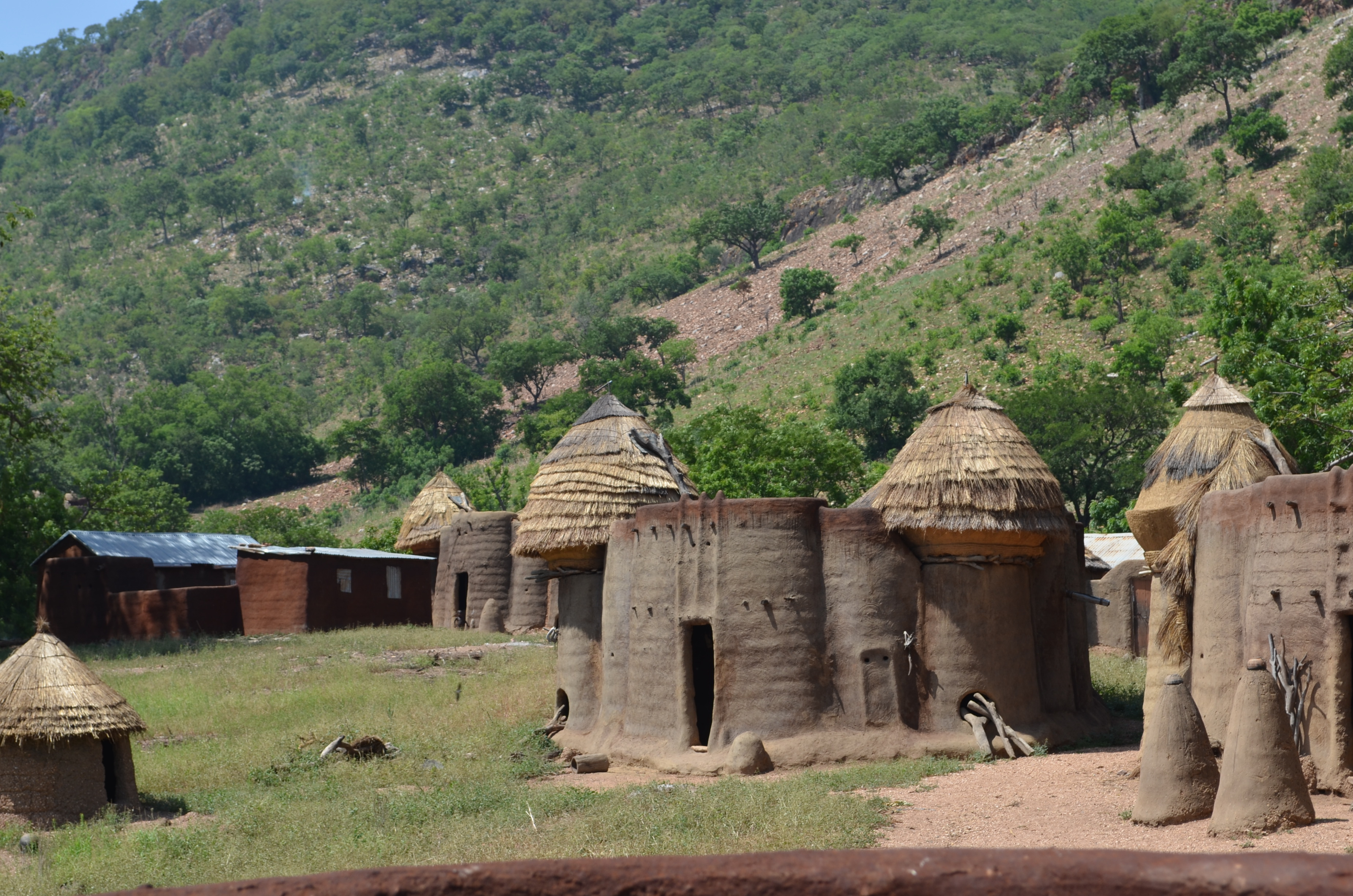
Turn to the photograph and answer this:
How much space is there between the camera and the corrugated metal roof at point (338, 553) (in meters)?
30.0

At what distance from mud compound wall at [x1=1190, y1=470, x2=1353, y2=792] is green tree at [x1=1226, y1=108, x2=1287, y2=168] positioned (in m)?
49.3

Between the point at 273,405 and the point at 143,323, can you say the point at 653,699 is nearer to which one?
the point at 273,405

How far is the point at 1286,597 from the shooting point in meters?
11.5

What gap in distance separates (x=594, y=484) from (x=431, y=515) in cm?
1778

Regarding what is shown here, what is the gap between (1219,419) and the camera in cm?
1753

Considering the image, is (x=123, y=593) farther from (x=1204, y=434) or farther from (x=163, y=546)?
(x=1204, y=434)

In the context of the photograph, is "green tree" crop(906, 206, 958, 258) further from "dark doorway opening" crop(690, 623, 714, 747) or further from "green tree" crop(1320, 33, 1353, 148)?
"dark doorway opening" crop(690, 623, 714, 747)

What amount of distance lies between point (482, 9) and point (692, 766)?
16209cm

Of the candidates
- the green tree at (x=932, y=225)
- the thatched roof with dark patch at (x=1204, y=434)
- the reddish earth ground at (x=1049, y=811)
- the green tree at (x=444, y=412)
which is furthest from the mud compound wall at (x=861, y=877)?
the green tree at (x=444, y=412)

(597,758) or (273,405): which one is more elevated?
(273,405)

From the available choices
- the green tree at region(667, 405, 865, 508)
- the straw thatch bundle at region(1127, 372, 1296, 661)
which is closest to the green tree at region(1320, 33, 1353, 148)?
the green tree at region(667, 405, 865, 508)

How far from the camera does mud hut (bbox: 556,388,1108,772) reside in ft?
51.4

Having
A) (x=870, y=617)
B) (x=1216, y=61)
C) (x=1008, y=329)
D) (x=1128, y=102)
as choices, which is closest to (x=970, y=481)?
(x=870, y=617)

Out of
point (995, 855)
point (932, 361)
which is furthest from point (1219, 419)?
point (932, 361)
